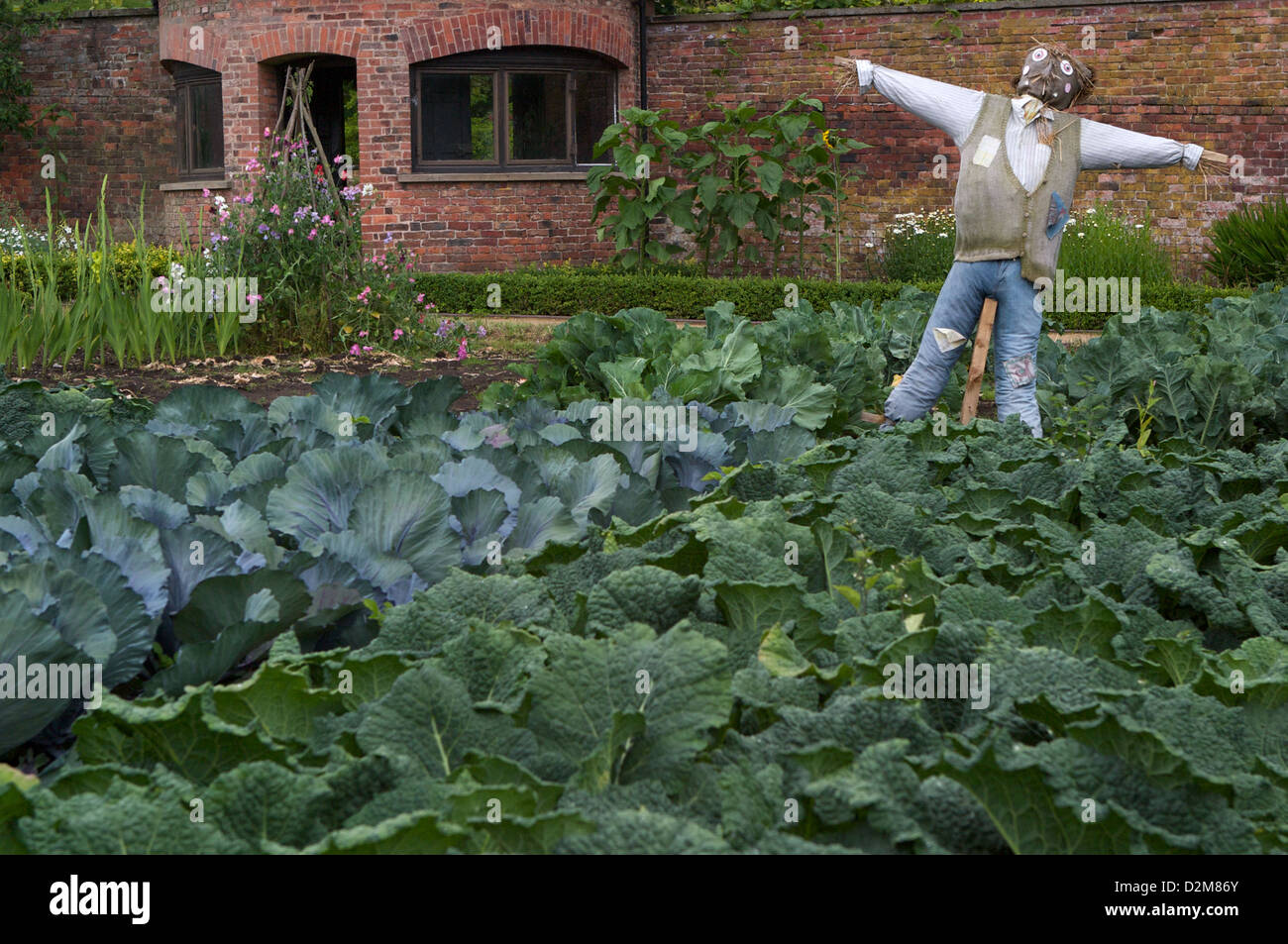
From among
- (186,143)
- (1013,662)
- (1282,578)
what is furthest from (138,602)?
(186,143)

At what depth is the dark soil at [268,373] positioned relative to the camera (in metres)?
7.59

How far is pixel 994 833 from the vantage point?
1.30 meters

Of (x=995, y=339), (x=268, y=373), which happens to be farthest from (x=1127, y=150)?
(x=268, y=373)

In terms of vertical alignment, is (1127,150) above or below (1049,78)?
below

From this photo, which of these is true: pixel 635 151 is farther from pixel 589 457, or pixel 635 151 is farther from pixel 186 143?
pixel 589 457

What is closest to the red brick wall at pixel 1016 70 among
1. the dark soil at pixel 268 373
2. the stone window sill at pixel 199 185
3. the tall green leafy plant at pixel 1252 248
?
the tall green leafy plant at pixel 1252 248

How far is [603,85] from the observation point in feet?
51.8

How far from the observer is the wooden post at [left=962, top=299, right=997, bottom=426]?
514cm

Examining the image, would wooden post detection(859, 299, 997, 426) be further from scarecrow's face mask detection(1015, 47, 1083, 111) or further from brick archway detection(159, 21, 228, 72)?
brick archway detection(159, 21, 228, 72)

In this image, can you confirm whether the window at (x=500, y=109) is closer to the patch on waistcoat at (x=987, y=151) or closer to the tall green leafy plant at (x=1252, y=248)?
Answer: the tall green leafy plant at (x=1252, y=248)

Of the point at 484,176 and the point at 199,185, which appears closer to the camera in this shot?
the point at 484,176

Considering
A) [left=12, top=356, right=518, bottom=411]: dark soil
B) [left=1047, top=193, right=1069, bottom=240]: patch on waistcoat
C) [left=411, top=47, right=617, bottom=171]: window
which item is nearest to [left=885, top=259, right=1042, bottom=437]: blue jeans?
[left=1047, top=193, right=1069, bottom=240]: patch on waistcoat

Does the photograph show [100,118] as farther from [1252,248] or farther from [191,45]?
[1252,248]

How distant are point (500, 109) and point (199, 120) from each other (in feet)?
14.2
